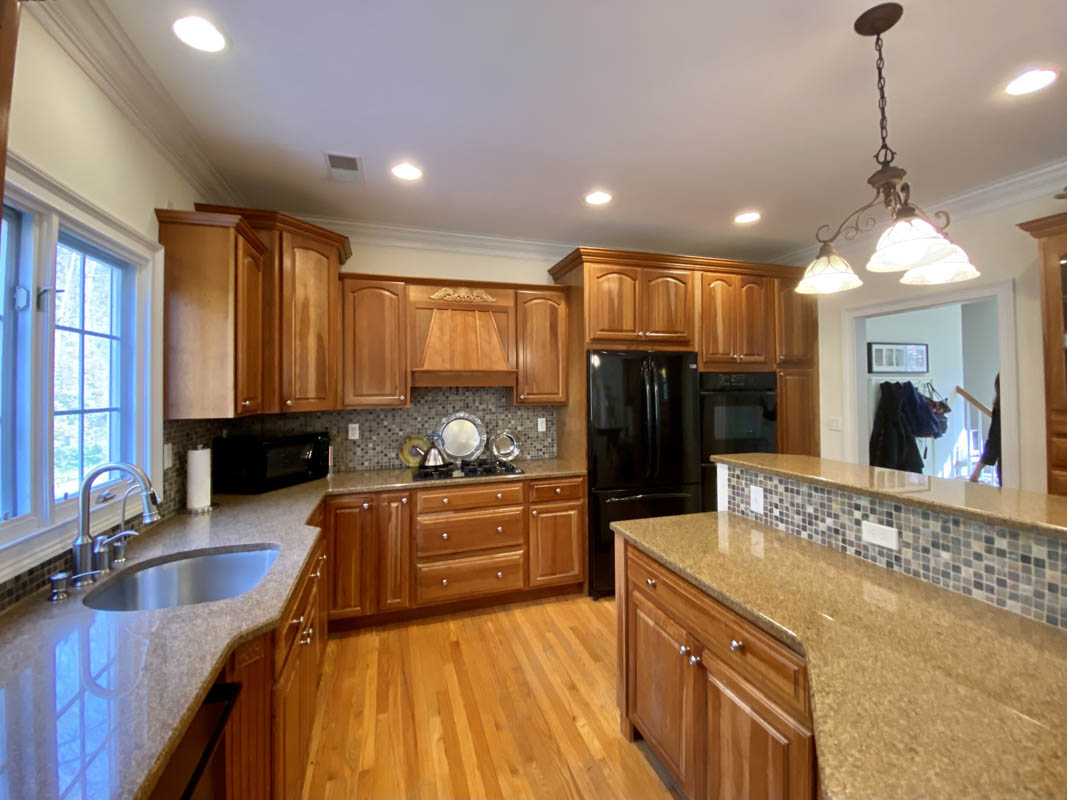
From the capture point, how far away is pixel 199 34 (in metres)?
1.44

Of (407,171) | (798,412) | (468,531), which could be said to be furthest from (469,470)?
(798,412)

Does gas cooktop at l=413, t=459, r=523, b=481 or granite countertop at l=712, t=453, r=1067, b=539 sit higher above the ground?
granite countertop at l=712, t=453, r=1067, b=539

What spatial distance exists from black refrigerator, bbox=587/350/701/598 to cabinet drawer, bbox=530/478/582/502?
0.10 metres

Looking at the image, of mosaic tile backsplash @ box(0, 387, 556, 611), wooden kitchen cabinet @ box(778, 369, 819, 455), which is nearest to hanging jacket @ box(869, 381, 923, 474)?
wooden kitchen cabinet @ box(778, 369, 819, 455)

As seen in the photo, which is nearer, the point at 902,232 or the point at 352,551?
the point at 902,232

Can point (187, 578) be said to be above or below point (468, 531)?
above

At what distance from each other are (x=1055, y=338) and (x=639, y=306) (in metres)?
2.05

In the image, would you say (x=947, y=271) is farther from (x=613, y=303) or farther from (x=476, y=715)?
(x=476, y=715)

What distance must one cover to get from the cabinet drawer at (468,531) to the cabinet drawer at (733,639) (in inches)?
56.8

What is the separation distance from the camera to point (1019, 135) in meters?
2.06

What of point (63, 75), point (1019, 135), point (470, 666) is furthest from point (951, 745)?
point (1019, 135)

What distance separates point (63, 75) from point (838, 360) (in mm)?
4491

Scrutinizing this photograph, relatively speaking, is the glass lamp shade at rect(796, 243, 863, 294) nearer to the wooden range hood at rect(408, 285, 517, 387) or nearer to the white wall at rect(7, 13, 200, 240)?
the wooden range hood at rect(408, 285, 517, 387)

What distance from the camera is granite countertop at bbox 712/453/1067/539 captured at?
1000 mm
